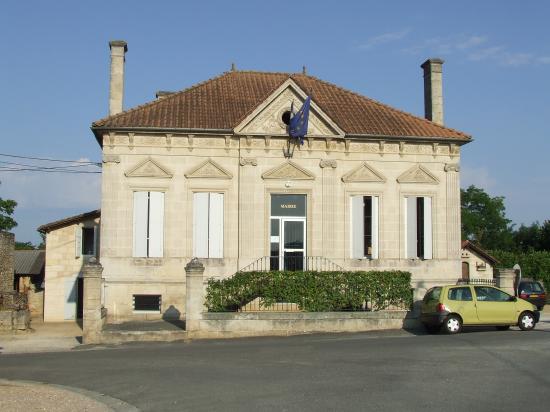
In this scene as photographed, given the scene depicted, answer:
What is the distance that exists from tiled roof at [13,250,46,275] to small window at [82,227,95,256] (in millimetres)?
17410

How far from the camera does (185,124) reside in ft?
75.9

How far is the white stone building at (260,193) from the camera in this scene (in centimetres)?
2272

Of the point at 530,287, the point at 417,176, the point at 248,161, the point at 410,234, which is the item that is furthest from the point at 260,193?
the point at 530,287

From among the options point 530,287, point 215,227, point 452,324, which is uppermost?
point 215,227

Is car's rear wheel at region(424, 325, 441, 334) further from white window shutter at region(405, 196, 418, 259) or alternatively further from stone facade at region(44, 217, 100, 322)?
stone facade at region(44, 217, 100, 322)

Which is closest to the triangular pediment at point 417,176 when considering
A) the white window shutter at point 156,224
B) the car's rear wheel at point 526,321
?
the car's rear wheel at point 526,321

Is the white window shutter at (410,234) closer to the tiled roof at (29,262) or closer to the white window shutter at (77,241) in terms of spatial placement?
the white window shutter at (77,241)

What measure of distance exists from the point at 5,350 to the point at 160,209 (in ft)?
24.0

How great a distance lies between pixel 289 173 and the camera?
23578 mm

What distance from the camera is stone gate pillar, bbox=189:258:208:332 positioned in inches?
729

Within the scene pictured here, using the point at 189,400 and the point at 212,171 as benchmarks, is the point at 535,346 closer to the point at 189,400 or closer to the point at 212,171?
the point at 189,400

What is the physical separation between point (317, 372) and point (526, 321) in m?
9.20

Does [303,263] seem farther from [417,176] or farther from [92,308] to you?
[92,308]

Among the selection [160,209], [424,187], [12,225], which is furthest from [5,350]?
[12,225]
